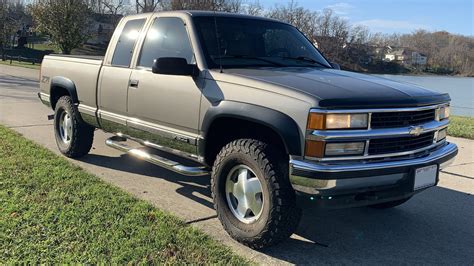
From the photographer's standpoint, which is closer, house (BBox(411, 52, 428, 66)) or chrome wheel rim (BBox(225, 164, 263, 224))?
chrome wheel rim (BBox(225, 164, 263, 224))

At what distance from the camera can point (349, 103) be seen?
3254mm

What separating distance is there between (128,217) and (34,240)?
83 centimetres

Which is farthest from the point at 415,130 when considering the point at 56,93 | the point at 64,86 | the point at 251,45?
the point at 56,93

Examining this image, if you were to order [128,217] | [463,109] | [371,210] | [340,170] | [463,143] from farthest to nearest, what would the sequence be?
[463,109] → [463,143] → [371,210] → [128,217] → [340,170]

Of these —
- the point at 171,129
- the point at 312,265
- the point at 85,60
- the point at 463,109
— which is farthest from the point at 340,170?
the point at 463,109

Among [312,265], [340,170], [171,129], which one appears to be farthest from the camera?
[171,129]

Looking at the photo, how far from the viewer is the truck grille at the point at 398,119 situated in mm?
3379

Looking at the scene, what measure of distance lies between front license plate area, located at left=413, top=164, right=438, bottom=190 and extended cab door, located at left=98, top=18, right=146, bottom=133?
312 cm

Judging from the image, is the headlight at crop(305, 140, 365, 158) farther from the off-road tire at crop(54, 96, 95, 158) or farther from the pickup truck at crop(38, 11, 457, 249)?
the off-road tire at crop(54, 96, 95, 158)

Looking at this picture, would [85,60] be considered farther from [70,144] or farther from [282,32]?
[282,32]

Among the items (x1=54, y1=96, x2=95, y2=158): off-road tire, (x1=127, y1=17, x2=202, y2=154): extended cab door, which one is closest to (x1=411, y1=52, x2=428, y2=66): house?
(x1=54, y1=96, x2=95, y2=158): off-road tire

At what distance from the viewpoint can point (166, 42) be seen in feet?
15.8

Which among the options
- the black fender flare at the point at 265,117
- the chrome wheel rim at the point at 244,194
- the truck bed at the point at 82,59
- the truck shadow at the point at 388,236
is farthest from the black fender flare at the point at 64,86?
the truck shadow at the point at 388,236

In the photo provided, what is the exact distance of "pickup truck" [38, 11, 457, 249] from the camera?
327cm
